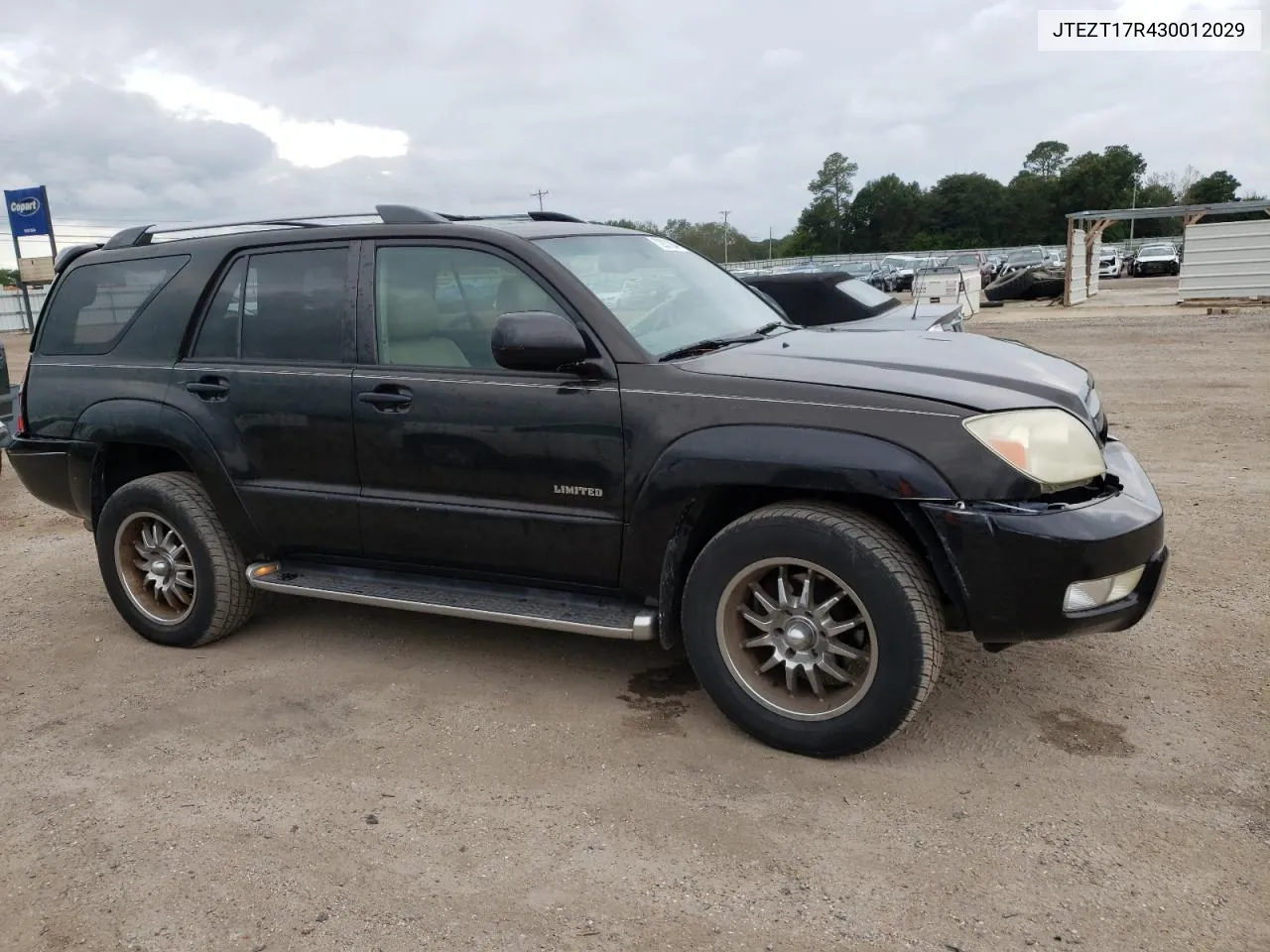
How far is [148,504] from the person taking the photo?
14.6ft

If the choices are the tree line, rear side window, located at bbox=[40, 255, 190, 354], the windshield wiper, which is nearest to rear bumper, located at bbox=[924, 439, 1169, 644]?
the windshield wiper

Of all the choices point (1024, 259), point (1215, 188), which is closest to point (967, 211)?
point (1215, 188)

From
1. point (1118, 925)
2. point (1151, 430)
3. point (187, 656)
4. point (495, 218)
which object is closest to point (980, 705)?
point (1118, 925)

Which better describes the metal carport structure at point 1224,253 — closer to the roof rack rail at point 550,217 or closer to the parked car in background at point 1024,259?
the parked car in background at point 1024,259

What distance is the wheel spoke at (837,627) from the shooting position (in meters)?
3.20

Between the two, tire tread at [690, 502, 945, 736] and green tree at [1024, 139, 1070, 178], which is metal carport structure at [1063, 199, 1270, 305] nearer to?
tire tread at [690, 502, 945, 736]

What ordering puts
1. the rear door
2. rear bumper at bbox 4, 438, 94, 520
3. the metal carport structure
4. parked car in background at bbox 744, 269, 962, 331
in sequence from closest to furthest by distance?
the rear door, rear bumper at bbox 4, 438, 94, 520, parked car in background at bbox 744, 269, 962, 331, the metal carport structure

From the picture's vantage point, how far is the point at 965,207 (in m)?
97.3

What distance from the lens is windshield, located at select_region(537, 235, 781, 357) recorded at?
12.2ft

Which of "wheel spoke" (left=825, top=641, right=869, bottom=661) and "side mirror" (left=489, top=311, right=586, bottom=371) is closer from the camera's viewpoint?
"wheel spoke" (left=825, top=641, right=869, bottom=661)

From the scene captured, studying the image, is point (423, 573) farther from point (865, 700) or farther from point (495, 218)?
point (865, 700)

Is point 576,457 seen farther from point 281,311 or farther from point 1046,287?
point 1046,287

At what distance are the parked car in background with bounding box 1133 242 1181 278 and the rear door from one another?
42.4 metres

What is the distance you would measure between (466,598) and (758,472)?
51.5 inches
